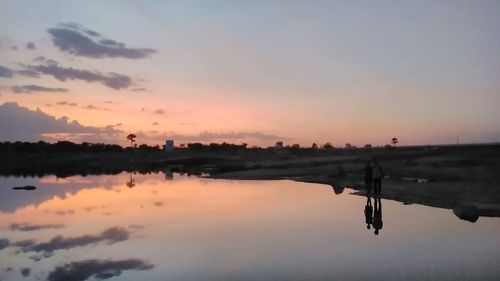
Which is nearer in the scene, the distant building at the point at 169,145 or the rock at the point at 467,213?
the rock at the point at 467,213

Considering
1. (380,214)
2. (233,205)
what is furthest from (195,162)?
(380,214)

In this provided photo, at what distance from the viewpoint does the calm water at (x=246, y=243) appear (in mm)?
14219

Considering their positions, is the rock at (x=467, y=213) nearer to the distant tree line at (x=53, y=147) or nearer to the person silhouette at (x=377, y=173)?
the person silhouette at (x=377, y=173)

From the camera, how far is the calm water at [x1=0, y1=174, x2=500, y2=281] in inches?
560

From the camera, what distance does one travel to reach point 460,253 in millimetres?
15945

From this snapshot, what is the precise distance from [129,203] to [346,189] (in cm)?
1746

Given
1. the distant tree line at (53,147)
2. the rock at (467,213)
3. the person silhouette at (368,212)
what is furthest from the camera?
the distant tree line at (53,147)

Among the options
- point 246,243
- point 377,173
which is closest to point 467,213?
point 377,173

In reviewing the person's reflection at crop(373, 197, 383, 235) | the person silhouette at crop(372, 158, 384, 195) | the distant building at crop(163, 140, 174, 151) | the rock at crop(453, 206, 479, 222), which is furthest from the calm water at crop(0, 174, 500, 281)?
the distant building at crop(163, 140, 174, 151)

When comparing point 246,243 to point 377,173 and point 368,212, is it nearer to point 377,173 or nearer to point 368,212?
point 368,212

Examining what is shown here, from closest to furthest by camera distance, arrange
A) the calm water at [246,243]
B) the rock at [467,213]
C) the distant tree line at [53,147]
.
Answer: the calm water at [246,243] < the rock at [467,213] < the distant tree line at [53,147]

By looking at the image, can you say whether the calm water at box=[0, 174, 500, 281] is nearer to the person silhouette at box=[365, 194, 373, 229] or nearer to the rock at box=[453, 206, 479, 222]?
the person silhouette at box=[365, 194, 373, 229]

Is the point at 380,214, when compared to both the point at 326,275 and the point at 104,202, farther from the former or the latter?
the point at 104,202

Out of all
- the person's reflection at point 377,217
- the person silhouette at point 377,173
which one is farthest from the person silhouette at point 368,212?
the person silhouette at point 377,173
